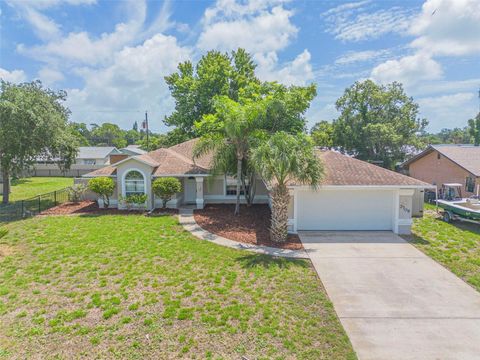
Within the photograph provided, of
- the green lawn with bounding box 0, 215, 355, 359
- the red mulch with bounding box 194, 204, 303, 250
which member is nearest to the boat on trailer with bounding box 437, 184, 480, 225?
the red mulch with bounding box 194, 204, 303, 250

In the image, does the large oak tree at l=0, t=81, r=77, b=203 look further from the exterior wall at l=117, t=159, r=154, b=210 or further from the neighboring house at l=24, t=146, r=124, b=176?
the neighboring house at l=24, t=146, r=124, b=176

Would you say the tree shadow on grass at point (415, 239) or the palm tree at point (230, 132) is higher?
the palm tree at point (230, 132)

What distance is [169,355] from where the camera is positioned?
5.44 metres

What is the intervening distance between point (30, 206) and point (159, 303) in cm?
1694

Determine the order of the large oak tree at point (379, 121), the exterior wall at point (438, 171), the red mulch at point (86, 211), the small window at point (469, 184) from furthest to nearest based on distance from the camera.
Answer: the large oak tree at point (379, 121), the exterior wall at point (438, 171), the small window at point (469, 184), the red mulch at point (86, 211)

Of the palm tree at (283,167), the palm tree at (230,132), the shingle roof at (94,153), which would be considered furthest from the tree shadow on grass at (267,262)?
the shingle roof at (94,153)

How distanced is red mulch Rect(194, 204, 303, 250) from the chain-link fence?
9.94 m

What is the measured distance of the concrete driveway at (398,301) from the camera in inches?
224

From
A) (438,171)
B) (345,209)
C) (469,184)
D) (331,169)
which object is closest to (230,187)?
(331,169)

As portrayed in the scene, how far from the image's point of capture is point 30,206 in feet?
62.7

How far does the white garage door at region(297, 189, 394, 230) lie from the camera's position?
13625 millimetres

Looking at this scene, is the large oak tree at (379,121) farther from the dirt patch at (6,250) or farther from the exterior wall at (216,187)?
the dirt patch at (6,250)

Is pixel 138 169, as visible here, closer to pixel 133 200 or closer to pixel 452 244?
pixel 133 200

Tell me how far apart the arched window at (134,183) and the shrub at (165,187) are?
1292mm
